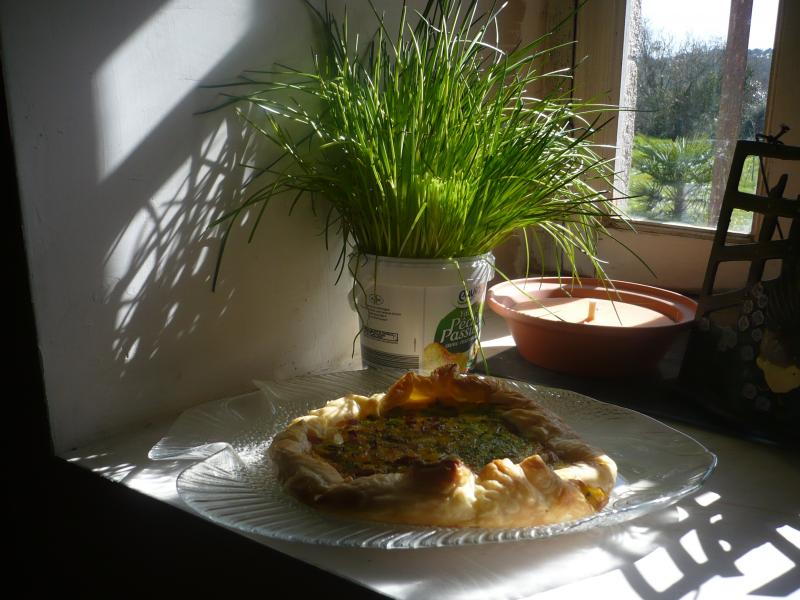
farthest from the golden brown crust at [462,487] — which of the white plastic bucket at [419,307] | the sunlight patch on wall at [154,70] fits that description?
the sunlight patch on wall at [154,70]

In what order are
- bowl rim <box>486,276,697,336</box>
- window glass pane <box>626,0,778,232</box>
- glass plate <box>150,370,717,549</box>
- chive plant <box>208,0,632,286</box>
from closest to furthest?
1. glass plate <box>150,370,717,549</box>
2. chive plant <box>208,0,632,286</box>
3. bowl rim <box>486,276,697,336</box>
4. window glass pane <box>626,0,778,232</box>

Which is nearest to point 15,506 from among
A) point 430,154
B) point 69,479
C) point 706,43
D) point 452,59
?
point 69,479

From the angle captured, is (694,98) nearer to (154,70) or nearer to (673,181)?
(673,181)

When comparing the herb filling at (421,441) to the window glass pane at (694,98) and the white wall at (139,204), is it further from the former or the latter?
the window glass pane at (694,98)

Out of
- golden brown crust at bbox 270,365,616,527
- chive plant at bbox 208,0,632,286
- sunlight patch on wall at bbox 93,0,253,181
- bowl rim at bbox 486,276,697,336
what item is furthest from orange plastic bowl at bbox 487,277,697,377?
sunlight patch on wall at bbox 93,0,253,181

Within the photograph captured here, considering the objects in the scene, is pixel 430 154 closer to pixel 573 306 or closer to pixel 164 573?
pixel 573 306

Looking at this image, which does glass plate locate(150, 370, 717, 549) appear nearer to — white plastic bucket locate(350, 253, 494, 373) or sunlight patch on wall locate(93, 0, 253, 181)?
white plastic bucket locate(350, 253, 494, 373)
